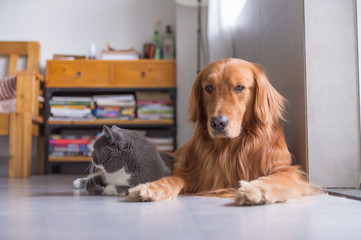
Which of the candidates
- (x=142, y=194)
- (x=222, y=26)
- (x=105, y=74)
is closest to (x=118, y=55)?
(x=105, y=74)

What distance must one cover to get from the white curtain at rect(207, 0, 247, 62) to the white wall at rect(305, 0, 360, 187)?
132 cm

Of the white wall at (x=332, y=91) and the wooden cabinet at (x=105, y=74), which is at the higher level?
the wooden cabinet at (x=105, y=74)

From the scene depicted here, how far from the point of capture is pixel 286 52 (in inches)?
70.0

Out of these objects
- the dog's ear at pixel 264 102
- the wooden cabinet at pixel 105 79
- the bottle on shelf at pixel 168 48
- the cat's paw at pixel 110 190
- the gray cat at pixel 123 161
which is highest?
the bottle on shelf at pixel 168 48

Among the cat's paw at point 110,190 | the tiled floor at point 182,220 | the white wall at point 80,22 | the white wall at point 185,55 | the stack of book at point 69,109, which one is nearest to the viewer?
the tiled floor at point 182,220

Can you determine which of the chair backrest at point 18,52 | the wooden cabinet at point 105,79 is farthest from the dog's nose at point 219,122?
the chair backrest at point 18,52

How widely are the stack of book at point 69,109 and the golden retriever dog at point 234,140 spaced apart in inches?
94.6

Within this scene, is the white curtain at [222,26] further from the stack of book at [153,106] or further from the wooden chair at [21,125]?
the wooden chair at [21,125]

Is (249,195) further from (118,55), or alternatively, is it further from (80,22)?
(80,22)

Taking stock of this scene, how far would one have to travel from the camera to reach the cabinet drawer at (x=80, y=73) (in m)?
3.71

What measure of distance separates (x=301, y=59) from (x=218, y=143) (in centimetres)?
51

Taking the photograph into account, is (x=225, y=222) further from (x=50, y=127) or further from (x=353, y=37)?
(x=50, y=127)

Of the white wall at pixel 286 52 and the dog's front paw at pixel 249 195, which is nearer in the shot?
the dog's front paw at pixel 249 195

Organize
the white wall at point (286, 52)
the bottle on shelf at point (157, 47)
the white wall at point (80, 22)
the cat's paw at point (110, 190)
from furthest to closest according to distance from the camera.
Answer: the white wall at point (80, 22) < the bottle on shelf at point (157, 47) < the white wall at point (286, 52) < the cat's paw at point (110, 190)
